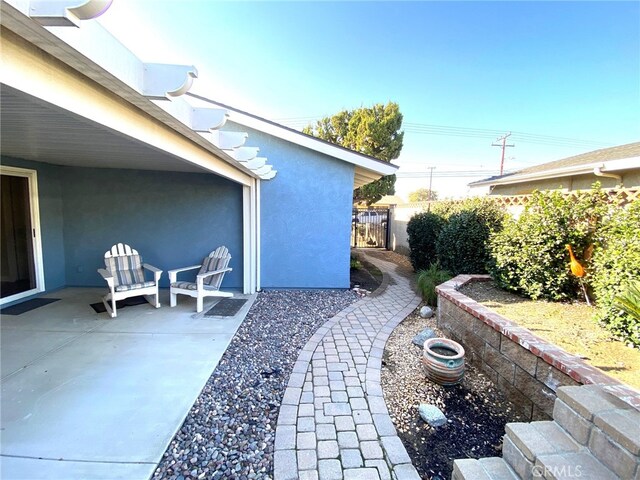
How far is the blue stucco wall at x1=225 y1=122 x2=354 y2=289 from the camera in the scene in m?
6.13

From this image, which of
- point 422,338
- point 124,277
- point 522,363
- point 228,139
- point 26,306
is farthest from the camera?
point 124,277

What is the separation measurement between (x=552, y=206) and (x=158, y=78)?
5.22 m

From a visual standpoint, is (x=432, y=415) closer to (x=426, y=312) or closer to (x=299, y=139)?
(x=426, y=312)

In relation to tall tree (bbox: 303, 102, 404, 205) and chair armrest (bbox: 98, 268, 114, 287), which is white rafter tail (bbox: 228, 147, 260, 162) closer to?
chair armrest (bbox: 98, 268, 114, 287)

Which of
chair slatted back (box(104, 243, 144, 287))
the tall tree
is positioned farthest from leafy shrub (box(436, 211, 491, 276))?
the tall tree

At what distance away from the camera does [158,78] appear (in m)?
1.83

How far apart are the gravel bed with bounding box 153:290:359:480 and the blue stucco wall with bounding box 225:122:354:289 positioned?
1720mm

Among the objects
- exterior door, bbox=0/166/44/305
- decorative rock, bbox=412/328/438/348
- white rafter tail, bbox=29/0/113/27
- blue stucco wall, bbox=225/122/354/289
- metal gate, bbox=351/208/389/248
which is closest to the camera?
white rafter tail, bbox=29/0/113/27

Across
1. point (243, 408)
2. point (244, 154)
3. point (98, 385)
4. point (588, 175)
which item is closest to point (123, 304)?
point (98, 385)

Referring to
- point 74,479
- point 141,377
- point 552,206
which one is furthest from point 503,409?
point 141,377

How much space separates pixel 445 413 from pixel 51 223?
8.01 meters

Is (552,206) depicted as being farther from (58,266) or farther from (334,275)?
(58,266)

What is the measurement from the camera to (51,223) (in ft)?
19.5

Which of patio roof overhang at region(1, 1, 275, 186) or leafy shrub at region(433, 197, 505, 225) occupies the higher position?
patio roof overhang at region(1, 1, 275, 186)
